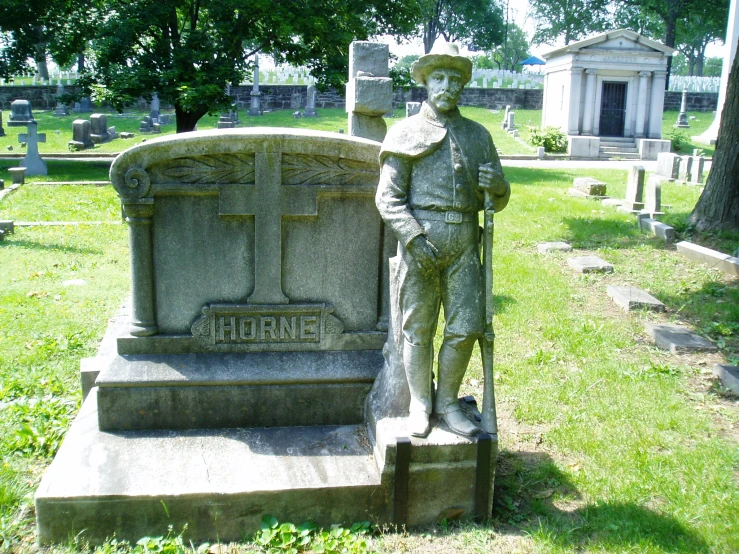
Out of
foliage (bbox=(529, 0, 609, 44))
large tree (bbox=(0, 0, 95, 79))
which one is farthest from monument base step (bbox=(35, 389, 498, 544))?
foliage (bbox=(529, 0, 609, 44))

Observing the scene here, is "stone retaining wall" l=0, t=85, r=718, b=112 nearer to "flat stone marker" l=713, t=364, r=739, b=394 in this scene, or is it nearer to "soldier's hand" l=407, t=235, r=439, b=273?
"flat stone marker" l=713, t=364, r=739, b=394

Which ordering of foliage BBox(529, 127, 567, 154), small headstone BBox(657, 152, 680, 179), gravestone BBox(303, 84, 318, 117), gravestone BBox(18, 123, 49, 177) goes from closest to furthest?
gravestone BBox(18, 123, 49, 177), small headstone BBox(657, 152, 680, 179), foliage BBox(529, 127, 567, 154), gravestone BBox(303, 84, 318, 117)

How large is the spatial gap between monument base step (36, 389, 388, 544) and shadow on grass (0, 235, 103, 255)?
6248 mm

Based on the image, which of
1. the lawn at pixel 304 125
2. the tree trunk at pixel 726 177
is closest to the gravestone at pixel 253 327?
the tree trunk at pixel 726 177

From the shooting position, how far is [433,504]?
145 inches

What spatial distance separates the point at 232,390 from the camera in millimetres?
4113

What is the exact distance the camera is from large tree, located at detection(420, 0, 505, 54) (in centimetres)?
5479

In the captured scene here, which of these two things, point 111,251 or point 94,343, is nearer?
point 94,343

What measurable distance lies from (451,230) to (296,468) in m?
1.48

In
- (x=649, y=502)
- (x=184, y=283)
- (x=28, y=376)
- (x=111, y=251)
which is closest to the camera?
(x=649, y=502)

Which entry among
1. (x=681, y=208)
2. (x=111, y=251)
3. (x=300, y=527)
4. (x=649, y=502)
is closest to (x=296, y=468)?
(x=300, y=527)

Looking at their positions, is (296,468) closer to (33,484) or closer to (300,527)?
(300,527)

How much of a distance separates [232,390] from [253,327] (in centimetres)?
40

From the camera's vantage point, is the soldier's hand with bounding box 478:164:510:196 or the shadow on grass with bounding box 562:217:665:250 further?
the shadow on grass with bounding box 562:217:665:250
